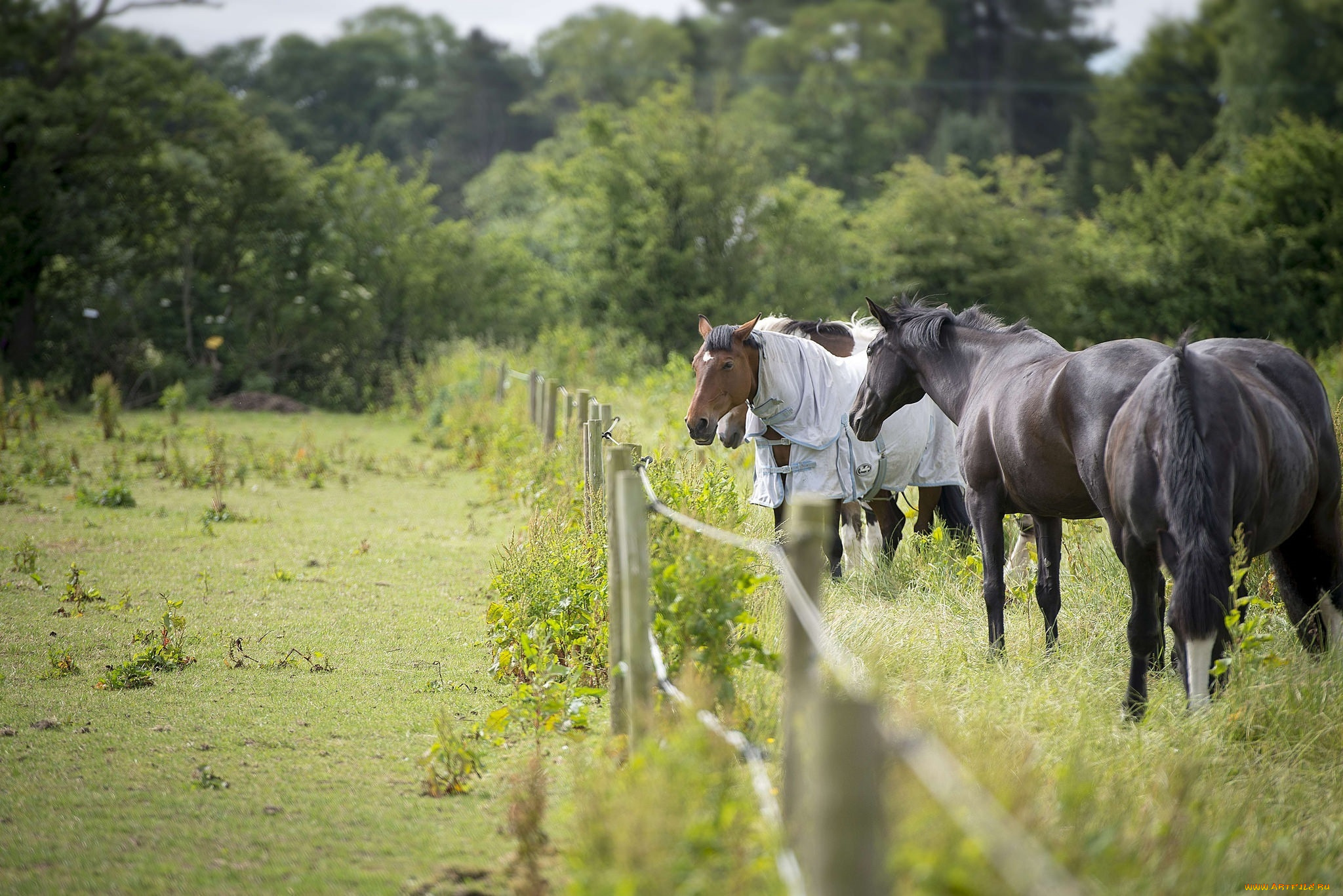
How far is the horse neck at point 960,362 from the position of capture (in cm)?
534

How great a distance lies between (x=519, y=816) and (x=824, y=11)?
59824mm

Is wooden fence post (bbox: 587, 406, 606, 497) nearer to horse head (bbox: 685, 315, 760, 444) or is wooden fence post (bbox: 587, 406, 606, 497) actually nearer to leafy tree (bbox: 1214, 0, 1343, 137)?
horse head (bbox: 685, 315, 760, 444)

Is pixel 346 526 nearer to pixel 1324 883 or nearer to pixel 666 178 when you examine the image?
pixel 1324 883

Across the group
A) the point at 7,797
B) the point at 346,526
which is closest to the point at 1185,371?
the point at 7,797

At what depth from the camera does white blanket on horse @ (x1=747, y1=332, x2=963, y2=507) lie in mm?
6055

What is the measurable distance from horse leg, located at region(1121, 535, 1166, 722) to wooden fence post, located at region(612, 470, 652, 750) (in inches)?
71.9

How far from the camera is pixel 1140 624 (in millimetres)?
4109

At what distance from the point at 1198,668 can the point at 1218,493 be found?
0.60 meters

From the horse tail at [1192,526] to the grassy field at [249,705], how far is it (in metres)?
2.39

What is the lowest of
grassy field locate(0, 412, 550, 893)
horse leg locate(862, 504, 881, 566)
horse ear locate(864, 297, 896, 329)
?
grassy field locate(0, 412, 550, 893)

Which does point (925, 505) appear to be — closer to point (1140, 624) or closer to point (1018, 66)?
point (1140, 624)

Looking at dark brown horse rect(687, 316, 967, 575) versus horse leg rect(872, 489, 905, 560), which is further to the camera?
horse leg rect(872, 489, 905, 560)

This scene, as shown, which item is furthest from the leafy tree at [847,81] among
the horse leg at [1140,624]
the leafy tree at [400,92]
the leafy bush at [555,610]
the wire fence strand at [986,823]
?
the wire fence strand at [986,823]

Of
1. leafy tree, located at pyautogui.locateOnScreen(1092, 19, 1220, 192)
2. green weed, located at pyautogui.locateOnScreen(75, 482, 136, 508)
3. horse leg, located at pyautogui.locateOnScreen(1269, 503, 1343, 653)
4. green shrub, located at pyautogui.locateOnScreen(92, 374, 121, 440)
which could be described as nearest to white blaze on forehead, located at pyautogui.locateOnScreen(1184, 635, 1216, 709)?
horse leg, located at pyautogui.locateOnScreen(1269, 503, 1343, 653)
